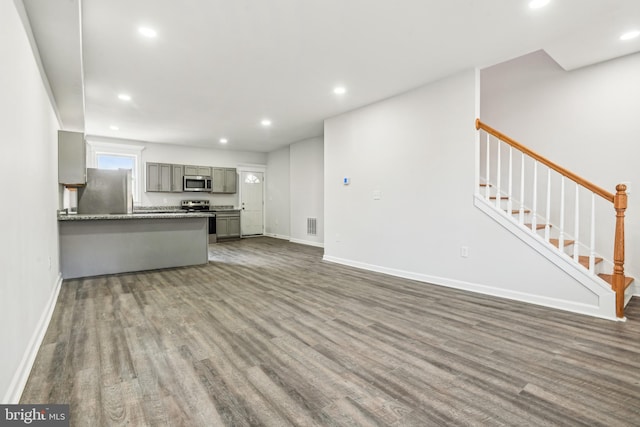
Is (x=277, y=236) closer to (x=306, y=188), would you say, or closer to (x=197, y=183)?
(x=306, y=188)

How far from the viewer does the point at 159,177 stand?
8000 mm

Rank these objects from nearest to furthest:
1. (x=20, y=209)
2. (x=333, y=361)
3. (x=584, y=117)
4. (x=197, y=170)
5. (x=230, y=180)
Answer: (x=20, y=209) < (x=333, y=361) < (x=584, y=117) < (x=197, y=170) < (x=230, y=180)

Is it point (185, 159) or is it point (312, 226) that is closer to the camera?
point (312, 226)

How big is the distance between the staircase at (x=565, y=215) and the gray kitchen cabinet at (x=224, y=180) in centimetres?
678

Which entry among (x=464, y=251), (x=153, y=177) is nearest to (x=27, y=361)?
(x=464, y=251)

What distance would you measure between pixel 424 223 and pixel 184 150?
7.12 meters

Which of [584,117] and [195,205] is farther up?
[584,117]

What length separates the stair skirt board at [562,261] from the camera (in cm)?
285

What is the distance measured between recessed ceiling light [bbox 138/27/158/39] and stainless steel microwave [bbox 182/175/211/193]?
226 inches

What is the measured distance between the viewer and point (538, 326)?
2.69 metres

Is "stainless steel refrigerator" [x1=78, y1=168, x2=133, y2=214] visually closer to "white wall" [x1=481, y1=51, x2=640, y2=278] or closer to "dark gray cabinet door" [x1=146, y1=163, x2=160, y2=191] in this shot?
"dark gray cabinet door" [x1=146, y1=163, x2=160, y2=191]

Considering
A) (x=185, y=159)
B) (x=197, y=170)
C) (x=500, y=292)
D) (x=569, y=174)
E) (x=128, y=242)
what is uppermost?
(x=185, y=159)

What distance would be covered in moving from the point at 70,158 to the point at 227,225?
16.3ft

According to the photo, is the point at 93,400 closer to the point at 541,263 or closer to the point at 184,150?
the point at 541,263
